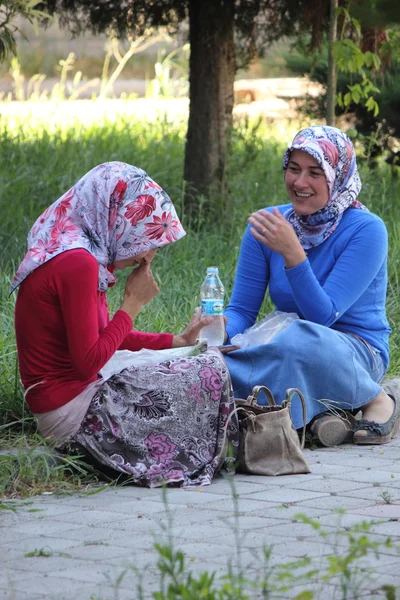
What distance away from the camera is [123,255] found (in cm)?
405

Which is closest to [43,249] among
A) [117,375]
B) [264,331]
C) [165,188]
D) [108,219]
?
[108,219]

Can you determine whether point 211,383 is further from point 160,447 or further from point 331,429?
point 331,429

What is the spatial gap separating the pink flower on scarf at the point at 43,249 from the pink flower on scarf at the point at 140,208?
0.30 metres

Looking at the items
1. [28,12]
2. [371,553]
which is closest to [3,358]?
[28,12]

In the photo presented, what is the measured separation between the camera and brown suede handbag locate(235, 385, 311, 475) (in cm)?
412

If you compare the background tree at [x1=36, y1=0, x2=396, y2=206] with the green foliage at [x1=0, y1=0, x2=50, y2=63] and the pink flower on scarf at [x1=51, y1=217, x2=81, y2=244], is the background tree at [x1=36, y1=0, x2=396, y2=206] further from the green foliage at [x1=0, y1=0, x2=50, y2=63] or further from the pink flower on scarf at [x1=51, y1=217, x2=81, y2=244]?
the pink flower on scarf at [x1=51, y1=217, x2=81, y2=244]

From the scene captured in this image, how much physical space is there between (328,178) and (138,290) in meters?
1.12

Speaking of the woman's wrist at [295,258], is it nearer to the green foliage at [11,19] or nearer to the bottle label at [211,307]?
the bottle label at [211,307]

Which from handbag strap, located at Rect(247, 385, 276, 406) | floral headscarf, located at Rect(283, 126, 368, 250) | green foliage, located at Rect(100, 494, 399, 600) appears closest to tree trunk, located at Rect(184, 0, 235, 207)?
floral headscarf, located at Rect(283, 126, 368, 250)

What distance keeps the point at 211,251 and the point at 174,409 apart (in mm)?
3639

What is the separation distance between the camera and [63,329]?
3967 mm

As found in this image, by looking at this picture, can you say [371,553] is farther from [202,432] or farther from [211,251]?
[211,251]

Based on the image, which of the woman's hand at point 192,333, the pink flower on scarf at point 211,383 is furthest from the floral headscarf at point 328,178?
the pink flower on scarf at point 211,383

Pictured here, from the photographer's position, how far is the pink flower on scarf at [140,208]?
13.2ft
